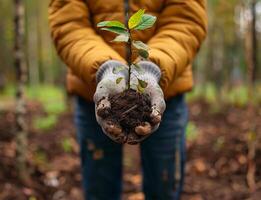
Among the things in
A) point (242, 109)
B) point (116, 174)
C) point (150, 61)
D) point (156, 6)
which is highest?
point (156, 6)

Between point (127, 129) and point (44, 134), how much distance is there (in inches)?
210

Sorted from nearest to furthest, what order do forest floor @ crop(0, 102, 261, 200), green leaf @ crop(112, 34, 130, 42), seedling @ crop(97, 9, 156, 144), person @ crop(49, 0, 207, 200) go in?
green leaf @ crop(112, 34, 130, 42) → seedling @ crop(97, 9, 156, 144) → person @ crop(49, 0, 207, 200) → forest floor @ crop(0, 102, 261, 200)

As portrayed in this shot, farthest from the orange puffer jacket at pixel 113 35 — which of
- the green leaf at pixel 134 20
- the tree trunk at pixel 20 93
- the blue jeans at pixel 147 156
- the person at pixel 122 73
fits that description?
the tree trunk at pixel 20 93

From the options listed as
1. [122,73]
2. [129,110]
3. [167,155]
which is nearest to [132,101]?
[129,110]

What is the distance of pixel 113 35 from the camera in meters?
2.37

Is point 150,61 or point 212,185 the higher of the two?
point 150,61

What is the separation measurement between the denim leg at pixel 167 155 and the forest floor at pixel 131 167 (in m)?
1.34

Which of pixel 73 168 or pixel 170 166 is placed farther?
pixel 73 168

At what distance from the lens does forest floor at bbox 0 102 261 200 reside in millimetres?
4109

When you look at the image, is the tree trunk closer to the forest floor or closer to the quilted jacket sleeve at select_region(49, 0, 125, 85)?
the forest floor

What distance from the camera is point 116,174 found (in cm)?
270

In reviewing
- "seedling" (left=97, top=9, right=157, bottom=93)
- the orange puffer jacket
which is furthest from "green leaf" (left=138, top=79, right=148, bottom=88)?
→ the orange puffer jacket

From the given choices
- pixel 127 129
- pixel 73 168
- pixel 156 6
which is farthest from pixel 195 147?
pixel 127 129

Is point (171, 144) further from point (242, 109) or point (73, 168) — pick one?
point (242, 109)
